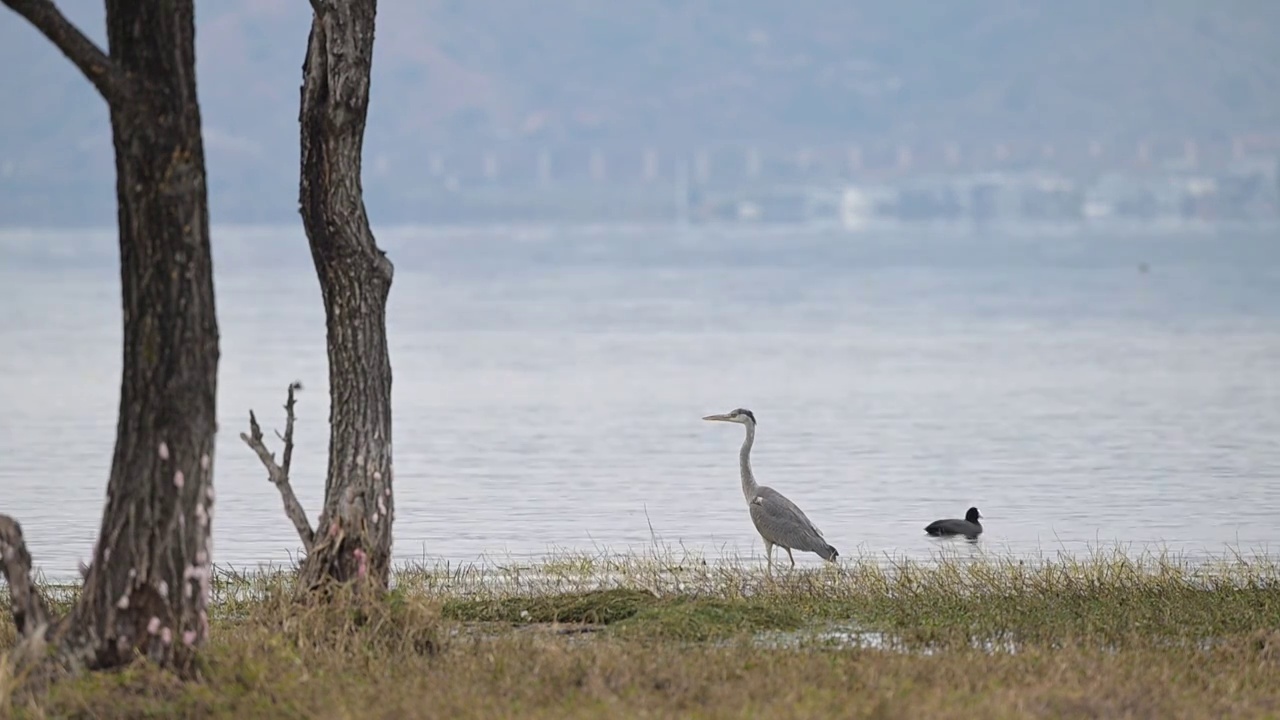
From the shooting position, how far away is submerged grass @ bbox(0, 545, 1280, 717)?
10.1 metres

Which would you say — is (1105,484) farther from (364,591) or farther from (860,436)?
(364,591)

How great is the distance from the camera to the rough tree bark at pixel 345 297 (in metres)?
12.8

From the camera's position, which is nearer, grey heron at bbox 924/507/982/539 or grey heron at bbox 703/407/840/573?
grey heron at bbox 703/407/840/573

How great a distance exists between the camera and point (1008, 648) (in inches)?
480

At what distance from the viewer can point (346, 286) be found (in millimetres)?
12883

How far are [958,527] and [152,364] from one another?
13473 millimetres

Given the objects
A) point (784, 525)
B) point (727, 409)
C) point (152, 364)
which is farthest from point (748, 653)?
point (727, 409)

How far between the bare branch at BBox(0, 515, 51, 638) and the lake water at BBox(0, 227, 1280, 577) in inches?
364

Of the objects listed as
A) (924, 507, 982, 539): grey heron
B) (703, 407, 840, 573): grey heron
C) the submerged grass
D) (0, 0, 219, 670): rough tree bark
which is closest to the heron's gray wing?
(703, 407, 840, 573): grey heron

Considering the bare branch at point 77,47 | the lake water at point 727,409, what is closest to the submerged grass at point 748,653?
the bare branch at point 77,47

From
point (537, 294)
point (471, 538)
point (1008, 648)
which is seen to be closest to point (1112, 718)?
point (1008, 648)

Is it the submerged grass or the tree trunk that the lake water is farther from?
the tree trunk

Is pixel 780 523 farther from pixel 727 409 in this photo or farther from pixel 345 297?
pixel 727 409

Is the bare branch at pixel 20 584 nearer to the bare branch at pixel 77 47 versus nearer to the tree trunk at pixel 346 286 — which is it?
the bare branch at pixel 77 47
